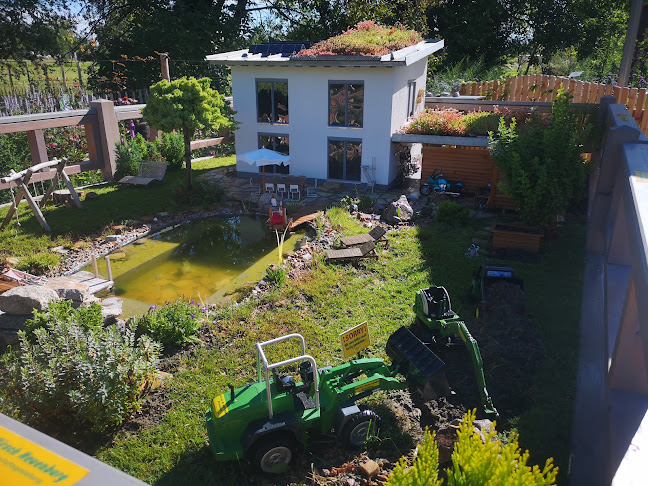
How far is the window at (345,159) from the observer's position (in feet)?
61.5

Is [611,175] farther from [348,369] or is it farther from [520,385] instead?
[348,369]

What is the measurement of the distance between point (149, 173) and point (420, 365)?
15.7 m

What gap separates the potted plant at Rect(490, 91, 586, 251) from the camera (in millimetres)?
12008

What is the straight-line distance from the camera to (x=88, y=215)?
15.7 metres

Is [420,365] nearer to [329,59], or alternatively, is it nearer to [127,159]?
[329,59]

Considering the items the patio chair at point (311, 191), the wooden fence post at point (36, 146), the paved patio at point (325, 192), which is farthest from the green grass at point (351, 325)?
the wooden fence post at point (36, 146)

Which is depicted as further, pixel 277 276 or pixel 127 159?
pixel 127 159

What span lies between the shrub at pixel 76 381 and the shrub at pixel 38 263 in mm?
5629

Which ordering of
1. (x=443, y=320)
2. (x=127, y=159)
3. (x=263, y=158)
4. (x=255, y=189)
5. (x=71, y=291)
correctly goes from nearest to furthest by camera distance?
(x=443, y=320)
(x=71, y=291)
(x=263, y=158)
(x=255, y=189)
(x=127, y=159)

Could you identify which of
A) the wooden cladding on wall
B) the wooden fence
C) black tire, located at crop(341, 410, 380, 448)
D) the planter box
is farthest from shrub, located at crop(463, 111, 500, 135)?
black tire, located at crop(341, 410, 380, 448)

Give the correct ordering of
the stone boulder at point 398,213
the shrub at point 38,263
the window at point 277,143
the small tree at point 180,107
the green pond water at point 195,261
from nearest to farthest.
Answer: the green pond water at point 195,261
the shrub at point 38,263
the stone boulder at point 398,213
the small tree at point 180,107
the window at point 277,143

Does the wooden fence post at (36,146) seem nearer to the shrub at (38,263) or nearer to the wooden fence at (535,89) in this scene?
the shrub at (38,263)

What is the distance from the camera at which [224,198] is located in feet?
58.6

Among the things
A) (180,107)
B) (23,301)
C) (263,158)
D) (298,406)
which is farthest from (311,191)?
(298,406)
